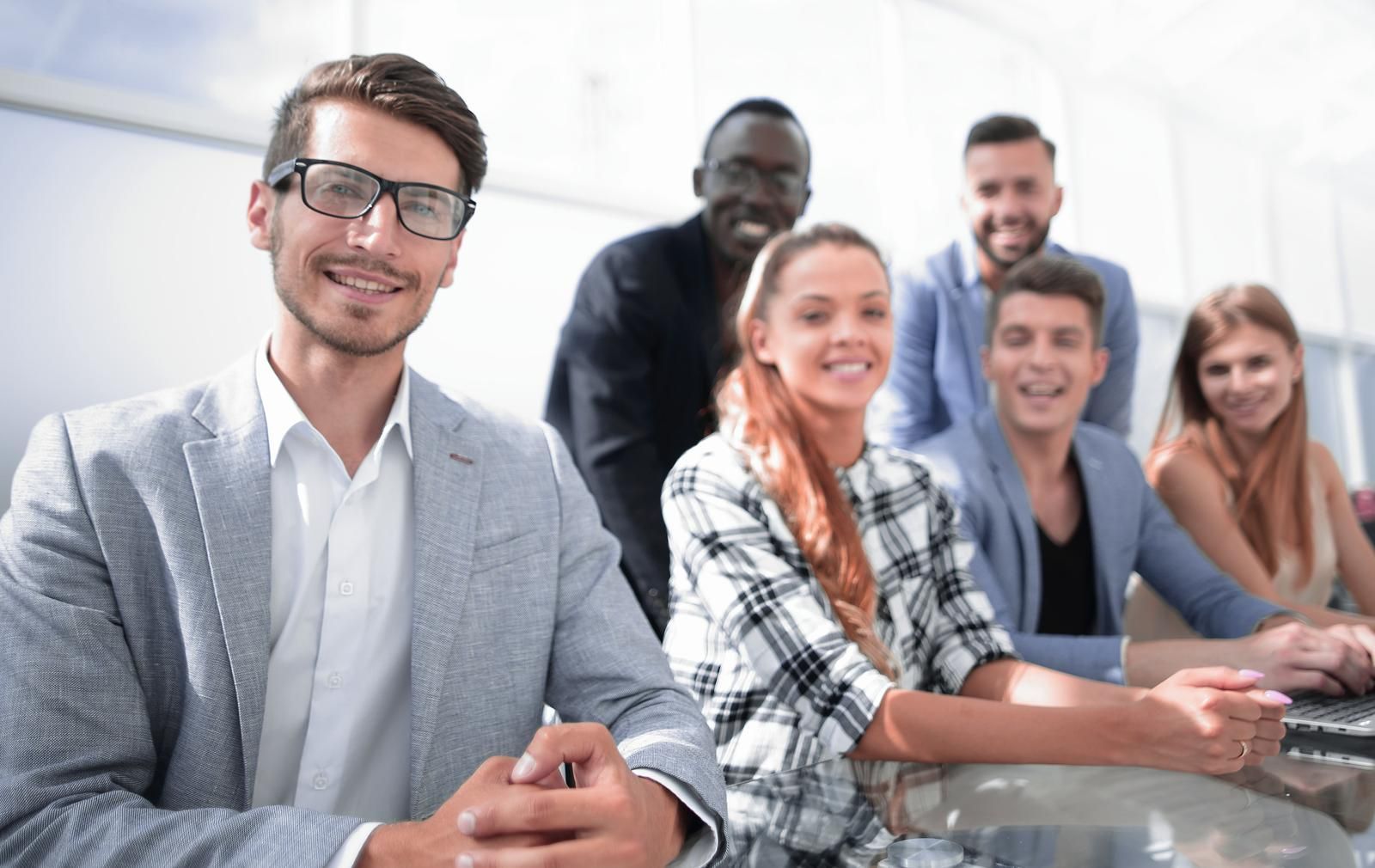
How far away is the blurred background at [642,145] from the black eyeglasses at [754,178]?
671 mm

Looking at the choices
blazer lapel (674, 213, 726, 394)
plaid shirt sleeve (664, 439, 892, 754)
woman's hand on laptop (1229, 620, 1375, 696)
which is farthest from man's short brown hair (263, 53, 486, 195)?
woman's hand on laptop (1229, 620, 1375, 696)

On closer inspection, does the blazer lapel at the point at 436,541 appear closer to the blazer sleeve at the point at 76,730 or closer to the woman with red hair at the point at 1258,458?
the blazer sleeve at the point at 76,730

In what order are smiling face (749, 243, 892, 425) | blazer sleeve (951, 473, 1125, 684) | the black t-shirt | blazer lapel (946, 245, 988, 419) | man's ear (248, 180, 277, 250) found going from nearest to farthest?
man's ear (248, 180, 277, 250)
blazer sleeve (951, 473, 1125, 684)
smiling face (749, 243, 892, 425)
the black t-shirt
blazer lapel (946, 245, 988, 419)

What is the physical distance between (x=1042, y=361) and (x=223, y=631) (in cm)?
170

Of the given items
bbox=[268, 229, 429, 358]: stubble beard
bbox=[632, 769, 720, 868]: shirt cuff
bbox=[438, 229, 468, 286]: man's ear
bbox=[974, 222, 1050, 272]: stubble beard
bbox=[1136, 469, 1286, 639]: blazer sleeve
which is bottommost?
bbox=[632, 769, 720, 868]: shirt cuff

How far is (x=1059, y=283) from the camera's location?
2.16 m

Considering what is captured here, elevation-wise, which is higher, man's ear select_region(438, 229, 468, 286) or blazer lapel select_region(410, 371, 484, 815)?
man's ear select_region(438, 229, 468, 286)

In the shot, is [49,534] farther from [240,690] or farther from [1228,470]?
[1228,470]

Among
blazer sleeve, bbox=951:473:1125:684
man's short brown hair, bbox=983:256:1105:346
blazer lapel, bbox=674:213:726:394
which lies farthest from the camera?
blazer lapel, bbox=674:213:726:394

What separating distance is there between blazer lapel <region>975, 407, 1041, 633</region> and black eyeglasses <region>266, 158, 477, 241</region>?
131 centimetres

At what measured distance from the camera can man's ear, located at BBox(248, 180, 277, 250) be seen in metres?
1.25

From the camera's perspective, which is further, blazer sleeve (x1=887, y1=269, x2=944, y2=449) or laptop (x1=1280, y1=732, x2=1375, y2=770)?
blazer sleeve (x1=887, y1=269, x2=944, y2=449)

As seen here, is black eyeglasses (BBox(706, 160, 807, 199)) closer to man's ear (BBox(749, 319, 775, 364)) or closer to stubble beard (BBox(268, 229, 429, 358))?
man's ear (BBox(749, 319, 775, 364))

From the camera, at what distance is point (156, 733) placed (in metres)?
1.03
